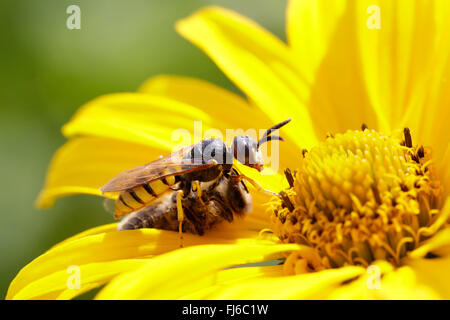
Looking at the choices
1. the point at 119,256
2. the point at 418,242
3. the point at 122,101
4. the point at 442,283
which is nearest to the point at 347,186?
the point at 418,242

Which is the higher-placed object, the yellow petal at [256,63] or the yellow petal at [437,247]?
the yellow petal at [256,63]

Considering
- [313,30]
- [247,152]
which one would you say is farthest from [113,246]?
[313,30]

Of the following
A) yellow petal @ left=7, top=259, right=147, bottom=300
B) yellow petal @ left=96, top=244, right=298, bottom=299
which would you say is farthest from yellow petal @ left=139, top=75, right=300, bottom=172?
yellow petal @ left=7, top=259, right=147, bottom=300

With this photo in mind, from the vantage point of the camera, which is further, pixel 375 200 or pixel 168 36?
pixel 168 36

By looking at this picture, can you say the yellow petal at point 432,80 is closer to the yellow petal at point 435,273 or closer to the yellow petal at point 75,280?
the yellow petal at point 435,273

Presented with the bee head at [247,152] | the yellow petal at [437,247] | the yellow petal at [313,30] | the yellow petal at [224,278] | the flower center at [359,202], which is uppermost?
the yellow petal at [313,30]

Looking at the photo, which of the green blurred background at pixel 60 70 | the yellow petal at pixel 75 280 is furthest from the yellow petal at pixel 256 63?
the yellow petal at pixel 75 280

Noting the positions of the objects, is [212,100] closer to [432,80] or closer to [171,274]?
[432,80]
